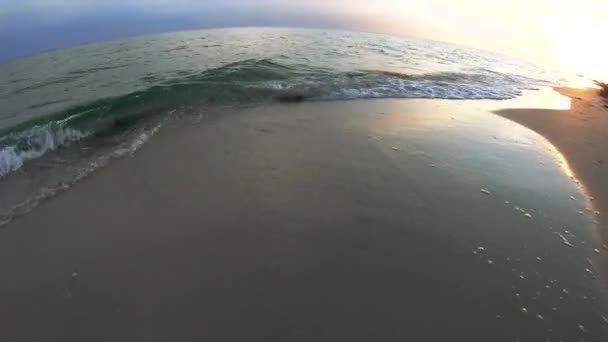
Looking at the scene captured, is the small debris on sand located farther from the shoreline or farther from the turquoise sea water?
the turquoise sea water

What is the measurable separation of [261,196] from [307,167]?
1.37 metres

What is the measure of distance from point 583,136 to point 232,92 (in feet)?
35.1

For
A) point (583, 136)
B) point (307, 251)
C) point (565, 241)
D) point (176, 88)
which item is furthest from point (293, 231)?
point (176, 88)

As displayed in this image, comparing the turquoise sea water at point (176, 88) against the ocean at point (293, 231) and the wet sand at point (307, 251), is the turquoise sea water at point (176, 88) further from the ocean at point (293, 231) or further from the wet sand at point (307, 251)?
the wet sand at point (307, 251)

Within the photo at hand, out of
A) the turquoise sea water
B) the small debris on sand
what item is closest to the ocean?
the small debris on sand

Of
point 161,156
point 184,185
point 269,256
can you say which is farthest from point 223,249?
point 161,156

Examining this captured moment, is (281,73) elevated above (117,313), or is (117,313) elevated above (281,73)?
(281,73)

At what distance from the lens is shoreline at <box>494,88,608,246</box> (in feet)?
20.7

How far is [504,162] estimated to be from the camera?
714cm

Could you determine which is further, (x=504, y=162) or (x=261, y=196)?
(x=504, y=162)

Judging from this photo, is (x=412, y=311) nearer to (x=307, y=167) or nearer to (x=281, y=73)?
(x=307, y=167)

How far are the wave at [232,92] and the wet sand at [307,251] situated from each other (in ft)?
9.61

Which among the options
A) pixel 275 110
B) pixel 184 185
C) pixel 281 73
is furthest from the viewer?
pixel 281 73

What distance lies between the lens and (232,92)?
41.1 feet
